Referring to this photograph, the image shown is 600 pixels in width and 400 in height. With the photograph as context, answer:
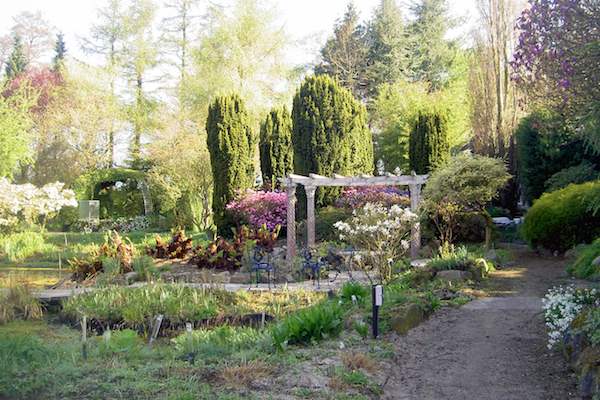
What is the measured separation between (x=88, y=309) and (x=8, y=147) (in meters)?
9.39

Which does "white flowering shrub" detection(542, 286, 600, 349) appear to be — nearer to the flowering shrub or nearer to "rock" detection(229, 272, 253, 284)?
"rock" detection(229, 272, 253, 284)

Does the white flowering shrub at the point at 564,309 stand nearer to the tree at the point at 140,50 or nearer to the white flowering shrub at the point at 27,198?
the white flowering shrub at the point at 27,198

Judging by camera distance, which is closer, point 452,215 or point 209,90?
point 452,215

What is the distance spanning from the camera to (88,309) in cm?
759

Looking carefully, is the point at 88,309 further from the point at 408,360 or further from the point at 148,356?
the point at 408,360

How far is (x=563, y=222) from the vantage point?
1151 cm

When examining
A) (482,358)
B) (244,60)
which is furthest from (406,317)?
(244,60)

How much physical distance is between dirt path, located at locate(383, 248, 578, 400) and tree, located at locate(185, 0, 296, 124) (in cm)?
1738

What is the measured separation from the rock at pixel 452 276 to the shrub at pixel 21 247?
389 inches

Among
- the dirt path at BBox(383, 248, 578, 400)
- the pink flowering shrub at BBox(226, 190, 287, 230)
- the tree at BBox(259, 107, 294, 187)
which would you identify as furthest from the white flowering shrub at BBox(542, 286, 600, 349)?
the tree at BBox(259, 107, 294, 187)

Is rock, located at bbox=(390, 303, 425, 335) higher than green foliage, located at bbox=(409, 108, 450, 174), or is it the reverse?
green foliage, located at bbox=(409, 108, 450, 174)

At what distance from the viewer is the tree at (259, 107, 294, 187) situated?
1823cm

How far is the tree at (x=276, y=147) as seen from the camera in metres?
18.2

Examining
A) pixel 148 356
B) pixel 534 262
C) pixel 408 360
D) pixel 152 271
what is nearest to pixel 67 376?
pixel 148 356
